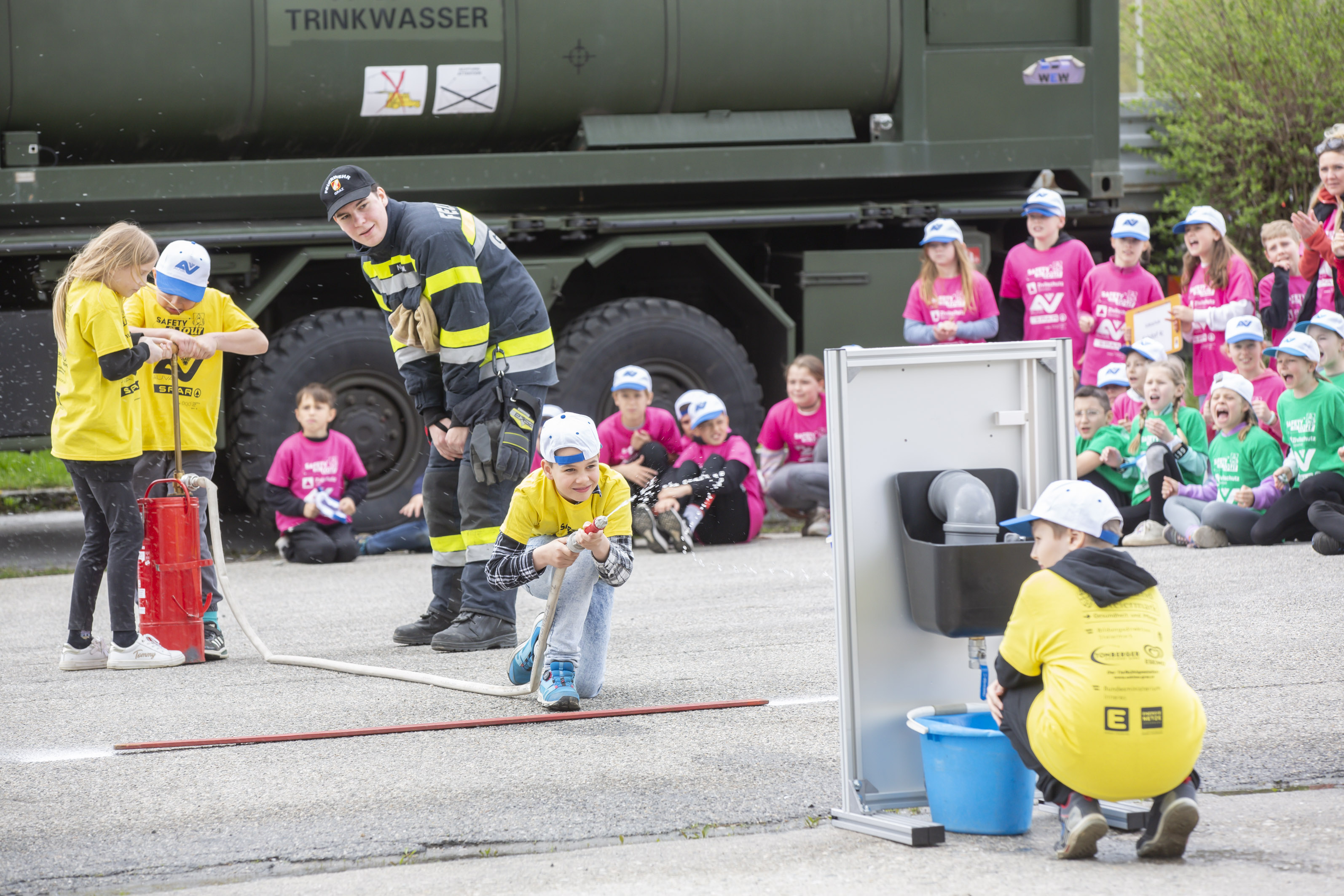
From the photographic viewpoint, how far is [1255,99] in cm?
1598

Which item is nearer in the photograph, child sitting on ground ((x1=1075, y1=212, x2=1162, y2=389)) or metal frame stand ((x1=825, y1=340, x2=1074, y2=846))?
metal frame stand ((x1=825, y1=340, x2=1074, y2=846))

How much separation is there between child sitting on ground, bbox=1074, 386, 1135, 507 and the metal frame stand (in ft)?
16.9

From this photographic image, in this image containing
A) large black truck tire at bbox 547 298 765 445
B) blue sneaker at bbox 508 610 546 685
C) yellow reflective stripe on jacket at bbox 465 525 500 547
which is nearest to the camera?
blue sneaker at bbox 508 610 546 685

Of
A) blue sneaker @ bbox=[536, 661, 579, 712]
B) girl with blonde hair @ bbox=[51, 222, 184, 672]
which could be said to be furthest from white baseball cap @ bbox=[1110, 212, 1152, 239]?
girl with blonde hair @ bbox=[51, 222, 184, 672]

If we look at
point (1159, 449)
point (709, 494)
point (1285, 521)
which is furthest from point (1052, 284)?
point (709, 494)

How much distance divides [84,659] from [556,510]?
2111 millimetres

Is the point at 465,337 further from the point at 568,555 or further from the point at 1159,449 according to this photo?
the point at 1159,449

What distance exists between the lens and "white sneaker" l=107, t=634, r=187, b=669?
5.91 meters

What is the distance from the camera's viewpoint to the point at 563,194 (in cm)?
984

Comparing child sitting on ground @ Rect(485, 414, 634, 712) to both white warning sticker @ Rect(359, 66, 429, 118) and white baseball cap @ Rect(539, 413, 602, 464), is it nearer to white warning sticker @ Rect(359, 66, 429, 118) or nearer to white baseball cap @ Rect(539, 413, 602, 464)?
white baseball cap @ Rect(539, 413, 602, 464)

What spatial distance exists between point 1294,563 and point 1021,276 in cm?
324

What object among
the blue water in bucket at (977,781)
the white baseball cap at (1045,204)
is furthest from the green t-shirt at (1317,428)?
the blue water in bucket at (977,781)

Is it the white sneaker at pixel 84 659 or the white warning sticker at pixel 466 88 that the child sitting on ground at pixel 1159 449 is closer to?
the white warning sticker at pixel 466 88

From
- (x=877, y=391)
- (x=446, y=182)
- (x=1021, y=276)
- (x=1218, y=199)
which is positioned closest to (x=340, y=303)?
(x=446, y=182)
